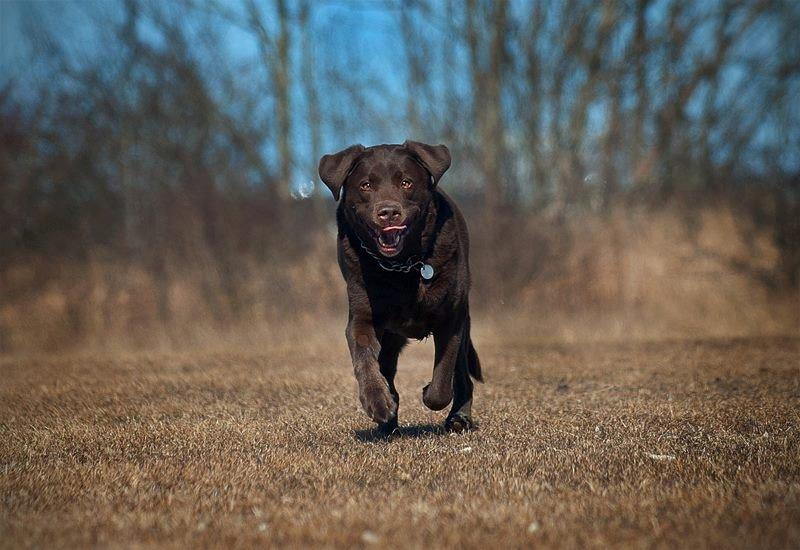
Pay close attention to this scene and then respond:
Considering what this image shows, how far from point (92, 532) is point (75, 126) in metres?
15.9

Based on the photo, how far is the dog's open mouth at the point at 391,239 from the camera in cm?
580

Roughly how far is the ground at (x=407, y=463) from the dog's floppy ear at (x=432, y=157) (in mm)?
1655

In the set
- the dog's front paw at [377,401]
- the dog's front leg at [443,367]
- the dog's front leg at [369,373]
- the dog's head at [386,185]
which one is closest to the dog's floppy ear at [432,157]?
the dog's head at [386,185]

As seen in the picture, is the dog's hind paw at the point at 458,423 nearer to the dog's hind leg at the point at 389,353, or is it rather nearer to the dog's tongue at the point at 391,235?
the dog's hind leg at the point at 389,353

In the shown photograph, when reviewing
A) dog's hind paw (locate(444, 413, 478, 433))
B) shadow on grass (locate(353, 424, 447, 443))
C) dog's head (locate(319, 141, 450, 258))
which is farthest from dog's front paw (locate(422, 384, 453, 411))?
dog's head (locate(319, 141, 450, 258))

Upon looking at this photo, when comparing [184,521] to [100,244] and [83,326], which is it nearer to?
[83,326]

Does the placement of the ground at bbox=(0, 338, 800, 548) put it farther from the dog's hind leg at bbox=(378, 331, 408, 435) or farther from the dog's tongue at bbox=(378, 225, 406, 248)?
the dog's tongue at bbox=(378, 225, 406, 248)

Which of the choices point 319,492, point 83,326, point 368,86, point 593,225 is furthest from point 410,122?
point 319,492

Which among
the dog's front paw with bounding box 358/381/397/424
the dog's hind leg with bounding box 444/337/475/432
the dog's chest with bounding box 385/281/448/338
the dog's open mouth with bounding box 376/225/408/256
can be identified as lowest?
the dog's hind leg with bounding box 444/337/475/432

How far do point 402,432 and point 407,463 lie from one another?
1.25 m

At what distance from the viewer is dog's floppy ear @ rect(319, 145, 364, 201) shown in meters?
6.27

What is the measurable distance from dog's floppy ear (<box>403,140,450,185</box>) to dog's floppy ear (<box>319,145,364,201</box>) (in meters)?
0.36

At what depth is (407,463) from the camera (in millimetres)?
5129

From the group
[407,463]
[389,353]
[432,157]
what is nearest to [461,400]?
[389,353]
